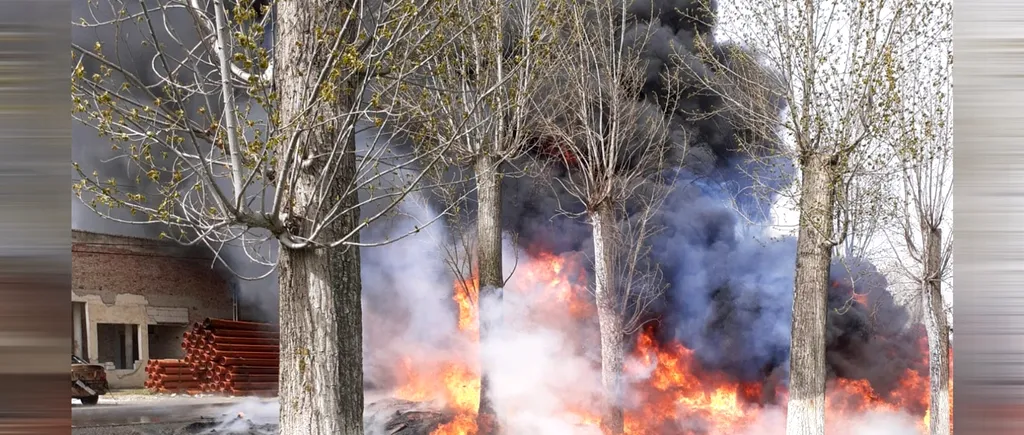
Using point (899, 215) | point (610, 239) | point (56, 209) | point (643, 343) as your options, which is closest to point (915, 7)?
point (899, 215)

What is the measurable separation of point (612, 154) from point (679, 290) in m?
3.08

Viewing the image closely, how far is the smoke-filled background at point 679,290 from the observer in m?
10.5

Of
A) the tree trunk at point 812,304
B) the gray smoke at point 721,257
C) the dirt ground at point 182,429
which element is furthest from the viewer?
the gray smoke at point 721,257

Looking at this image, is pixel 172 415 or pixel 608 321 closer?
pixel 172 415

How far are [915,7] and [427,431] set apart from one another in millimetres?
6764

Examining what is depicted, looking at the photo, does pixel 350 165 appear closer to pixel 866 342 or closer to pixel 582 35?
pixel 582 35

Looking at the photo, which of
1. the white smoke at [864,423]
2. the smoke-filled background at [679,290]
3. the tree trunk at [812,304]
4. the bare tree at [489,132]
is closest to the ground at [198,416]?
the smoke-filled background at [679,290]

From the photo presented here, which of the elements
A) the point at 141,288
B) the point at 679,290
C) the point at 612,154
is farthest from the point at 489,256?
the point at 679,290

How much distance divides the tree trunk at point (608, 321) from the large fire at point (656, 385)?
0.55 metres

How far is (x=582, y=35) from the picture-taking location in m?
9.84

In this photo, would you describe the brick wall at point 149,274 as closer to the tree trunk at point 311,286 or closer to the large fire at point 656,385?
the large fire at point 656,385

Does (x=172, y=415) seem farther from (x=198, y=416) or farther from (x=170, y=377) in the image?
(x=198, y=416)

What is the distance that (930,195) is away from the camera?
9734 mm

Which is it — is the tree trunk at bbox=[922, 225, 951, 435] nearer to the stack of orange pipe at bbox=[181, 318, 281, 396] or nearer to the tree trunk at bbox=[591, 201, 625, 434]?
the tree trunk at bbox=[591, 201, 625, 434]
